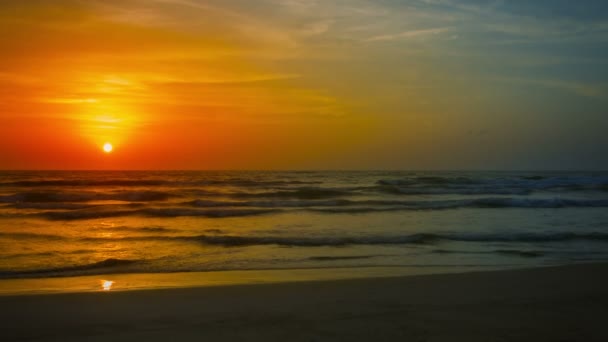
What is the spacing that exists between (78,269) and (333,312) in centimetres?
535

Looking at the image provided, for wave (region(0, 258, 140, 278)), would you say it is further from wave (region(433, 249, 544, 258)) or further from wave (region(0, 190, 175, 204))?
wave (region(0, 190, 175, 204))

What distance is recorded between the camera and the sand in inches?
185

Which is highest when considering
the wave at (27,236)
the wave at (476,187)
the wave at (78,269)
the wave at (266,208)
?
the wave at (476,187)

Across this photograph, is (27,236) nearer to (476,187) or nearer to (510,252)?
(510,252)

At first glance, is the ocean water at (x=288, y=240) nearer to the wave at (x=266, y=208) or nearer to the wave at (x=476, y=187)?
the wave at (x=266, y=208)

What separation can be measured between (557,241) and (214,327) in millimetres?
10293

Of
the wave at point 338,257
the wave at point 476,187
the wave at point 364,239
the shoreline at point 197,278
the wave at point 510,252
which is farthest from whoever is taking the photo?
the wave at point 476,187

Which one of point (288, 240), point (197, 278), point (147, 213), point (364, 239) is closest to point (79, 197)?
point (147, 213)

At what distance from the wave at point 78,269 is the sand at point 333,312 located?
6.93 ft

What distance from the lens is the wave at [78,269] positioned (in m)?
8.28

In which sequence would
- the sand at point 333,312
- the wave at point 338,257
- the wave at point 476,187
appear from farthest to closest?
the wave at point 476,187 → the wave at point 338,257 → the sand at point 333,312

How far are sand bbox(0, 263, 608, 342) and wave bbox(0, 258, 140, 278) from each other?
2113 mm

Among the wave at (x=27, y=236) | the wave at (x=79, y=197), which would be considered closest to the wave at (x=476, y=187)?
the wave at (x=79, y=197)

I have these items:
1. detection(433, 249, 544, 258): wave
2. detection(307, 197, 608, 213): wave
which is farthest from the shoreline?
detection(307, 197, 608, 213): wave
